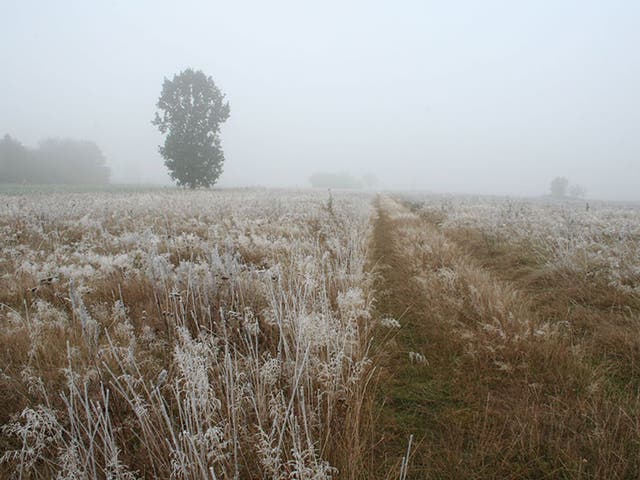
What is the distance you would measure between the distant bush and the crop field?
6903cm

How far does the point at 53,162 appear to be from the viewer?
2643 inches

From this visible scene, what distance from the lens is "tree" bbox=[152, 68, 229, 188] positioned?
112 feet

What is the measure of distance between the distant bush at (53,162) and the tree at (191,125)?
123 ft

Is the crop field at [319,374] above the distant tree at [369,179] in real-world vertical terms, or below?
below

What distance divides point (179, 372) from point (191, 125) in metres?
37.1

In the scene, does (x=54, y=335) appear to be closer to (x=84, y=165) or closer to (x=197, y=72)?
(x=197, y=72)

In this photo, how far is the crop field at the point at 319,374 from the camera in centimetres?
186

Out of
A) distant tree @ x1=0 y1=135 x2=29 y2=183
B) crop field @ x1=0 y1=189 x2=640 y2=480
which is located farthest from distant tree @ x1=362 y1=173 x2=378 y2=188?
crop field @ x1=0 y1=189 x2=640 y2=480

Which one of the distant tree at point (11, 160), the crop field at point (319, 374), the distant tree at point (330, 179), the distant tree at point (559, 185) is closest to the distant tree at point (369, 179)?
the distant tree at point (330, 179)

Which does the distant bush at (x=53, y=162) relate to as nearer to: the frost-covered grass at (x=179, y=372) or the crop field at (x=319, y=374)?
the frost-covered grass at (x=179, y=372)

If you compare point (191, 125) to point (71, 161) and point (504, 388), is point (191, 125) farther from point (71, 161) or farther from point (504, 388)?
point (71, 161)

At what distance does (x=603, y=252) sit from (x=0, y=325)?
30.4 ft

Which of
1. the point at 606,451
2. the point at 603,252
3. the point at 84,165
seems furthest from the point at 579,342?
the point at 84,165

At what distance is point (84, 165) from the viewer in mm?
72062
